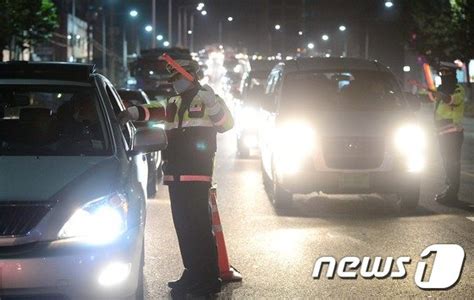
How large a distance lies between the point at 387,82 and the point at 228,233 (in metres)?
3.61

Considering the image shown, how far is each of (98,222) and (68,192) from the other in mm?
251

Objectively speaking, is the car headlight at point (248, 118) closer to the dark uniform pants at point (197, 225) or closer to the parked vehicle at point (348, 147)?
the parked vehicle at point (348, 147)

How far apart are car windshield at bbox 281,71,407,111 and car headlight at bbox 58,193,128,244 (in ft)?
22.1

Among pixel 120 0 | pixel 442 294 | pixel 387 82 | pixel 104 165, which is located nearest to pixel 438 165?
pixel 387 82

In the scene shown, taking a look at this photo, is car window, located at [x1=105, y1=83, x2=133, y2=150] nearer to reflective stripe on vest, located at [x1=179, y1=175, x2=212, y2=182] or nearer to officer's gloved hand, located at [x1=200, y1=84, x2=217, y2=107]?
reflective stripe on vest, located at [x1=179, y1=175, x2=212, y2=182]

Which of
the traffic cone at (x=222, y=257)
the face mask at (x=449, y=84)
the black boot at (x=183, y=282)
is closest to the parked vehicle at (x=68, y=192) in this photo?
the black boot at (x=183, y=282)

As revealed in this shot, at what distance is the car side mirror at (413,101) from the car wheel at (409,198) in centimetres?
119

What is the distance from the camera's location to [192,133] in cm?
729

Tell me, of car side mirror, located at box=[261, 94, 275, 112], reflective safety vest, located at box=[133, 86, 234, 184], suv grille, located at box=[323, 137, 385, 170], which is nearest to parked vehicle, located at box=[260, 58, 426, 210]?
suv grille, located at box=[323, 137, 385, 170]

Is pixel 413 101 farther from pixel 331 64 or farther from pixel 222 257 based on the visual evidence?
pixel 222 257

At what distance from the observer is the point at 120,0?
88.1 metres

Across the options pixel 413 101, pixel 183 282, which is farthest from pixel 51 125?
pixel 413 101

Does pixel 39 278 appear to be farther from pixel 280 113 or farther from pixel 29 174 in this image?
pixel 280 113

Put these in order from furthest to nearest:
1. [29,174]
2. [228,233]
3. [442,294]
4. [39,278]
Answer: [228,233]
[442,294]
[29,174]
[39,278]
